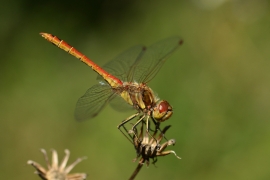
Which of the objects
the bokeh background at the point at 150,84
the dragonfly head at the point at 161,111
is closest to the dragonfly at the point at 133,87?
the dragonfly head at the point at 161,111

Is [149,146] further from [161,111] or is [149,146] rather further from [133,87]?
[133,87]

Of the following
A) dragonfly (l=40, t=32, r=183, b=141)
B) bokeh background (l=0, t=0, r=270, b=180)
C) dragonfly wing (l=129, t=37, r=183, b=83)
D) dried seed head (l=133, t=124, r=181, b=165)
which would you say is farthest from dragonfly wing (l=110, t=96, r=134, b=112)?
bokeh background (l=0, t=0, r=270, b=180)

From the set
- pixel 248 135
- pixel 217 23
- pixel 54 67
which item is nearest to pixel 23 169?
pixel 54 67

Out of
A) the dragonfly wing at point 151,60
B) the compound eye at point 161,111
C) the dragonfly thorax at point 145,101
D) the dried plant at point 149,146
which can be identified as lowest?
the dried plant at point 149,146

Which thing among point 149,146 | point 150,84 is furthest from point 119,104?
point 150,84

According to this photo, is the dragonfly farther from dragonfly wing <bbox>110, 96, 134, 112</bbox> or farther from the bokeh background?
the bokeh background

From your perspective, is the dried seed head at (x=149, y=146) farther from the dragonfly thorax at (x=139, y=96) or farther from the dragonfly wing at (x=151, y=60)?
the dragonfly wing at (x=151, y=60)
